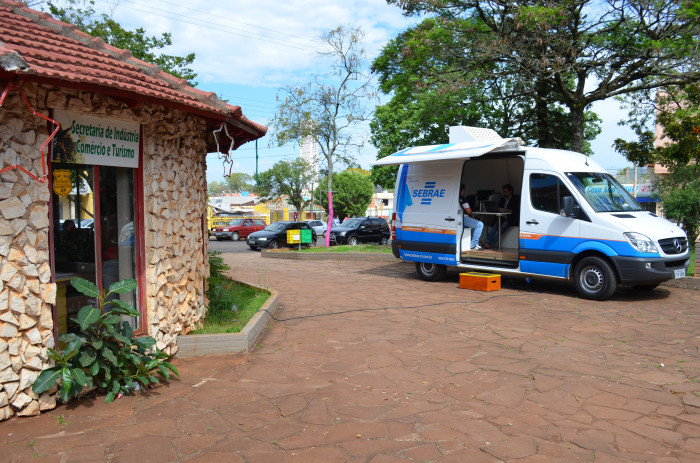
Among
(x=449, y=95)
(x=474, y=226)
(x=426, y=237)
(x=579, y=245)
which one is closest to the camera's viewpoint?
(x=579, y=245)

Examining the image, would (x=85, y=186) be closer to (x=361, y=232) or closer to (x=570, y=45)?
(x=570, y=45)

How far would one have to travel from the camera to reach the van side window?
9.62 meters

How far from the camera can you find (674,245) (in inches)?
352

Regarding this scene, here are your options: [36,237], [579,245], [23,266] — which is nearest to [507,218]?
[579,245]

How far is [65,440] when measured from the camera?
4008 millimetres

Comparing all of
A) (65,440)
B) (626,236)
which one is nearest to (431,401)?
(65,440)

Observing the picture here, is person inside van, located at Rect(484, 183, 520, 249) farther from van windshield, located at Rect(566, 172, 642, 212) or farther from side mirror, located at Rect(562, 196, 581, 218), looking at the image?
side mirror, located at Rect(562, 196, 581, 218)

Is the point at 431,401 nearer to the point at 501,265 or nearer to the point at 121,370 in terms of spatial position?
the point at 121,370

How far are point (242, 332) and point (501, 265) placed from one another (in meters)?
6.03

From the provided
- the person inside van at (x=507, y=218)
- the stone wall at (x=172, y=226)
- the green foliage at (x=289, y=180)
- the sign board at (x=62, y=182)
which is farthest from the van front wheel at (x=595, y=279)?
the green foliage at (x=289, y=180)

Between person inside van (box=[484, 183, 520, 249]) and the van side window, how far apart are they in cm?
158

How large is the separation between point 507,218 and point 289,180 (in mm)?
49119

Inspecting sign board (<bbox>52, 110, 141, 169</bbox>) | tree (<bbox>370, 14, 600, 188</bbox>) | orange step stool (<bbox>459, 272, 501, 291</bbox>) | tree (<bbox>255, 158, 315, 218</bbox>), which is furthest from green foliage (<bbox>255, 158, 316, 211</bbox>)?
sign board (<bbox>52, 110, 141, 169</bbox>)

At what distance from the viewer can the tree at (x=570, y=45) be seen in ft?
38.7
